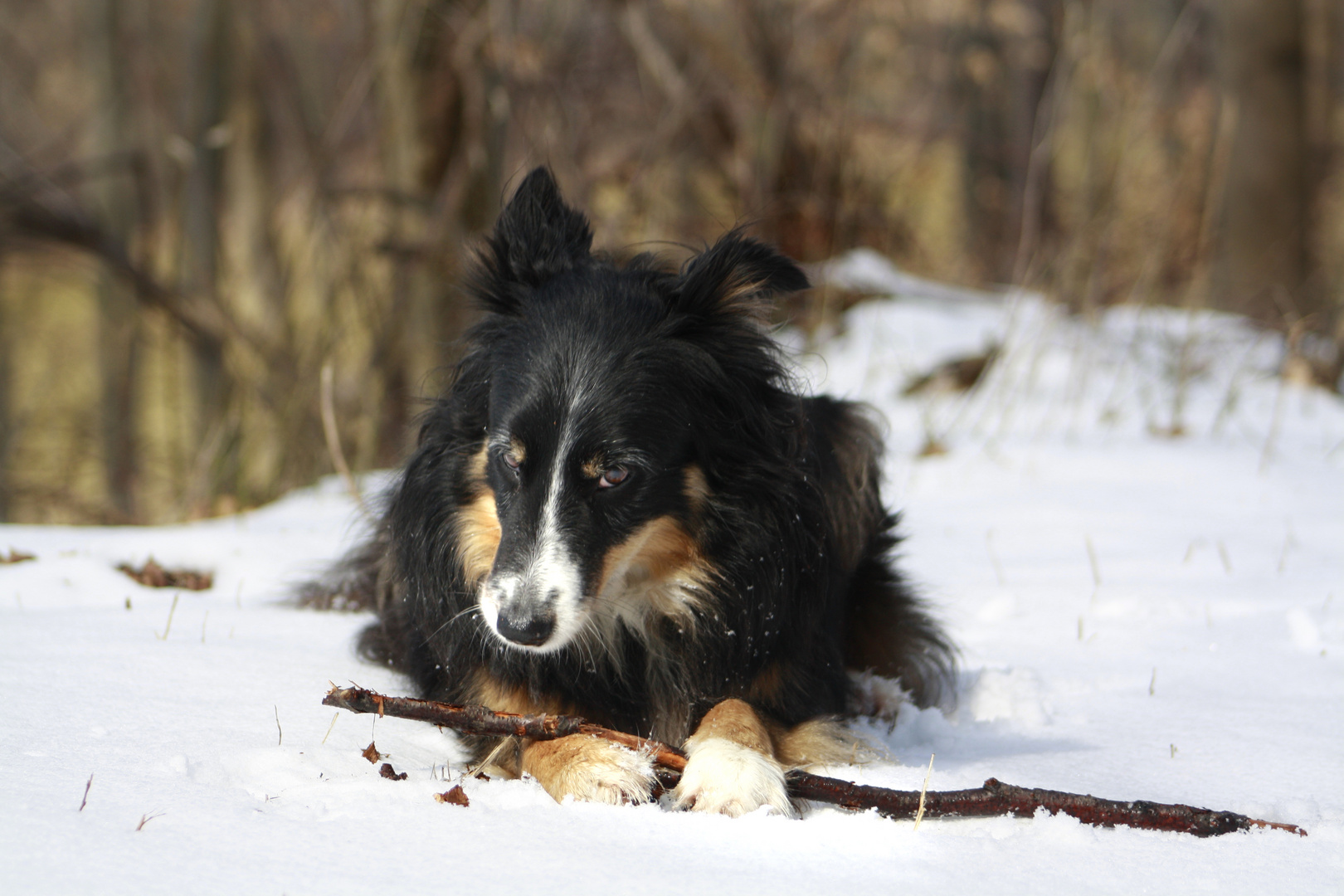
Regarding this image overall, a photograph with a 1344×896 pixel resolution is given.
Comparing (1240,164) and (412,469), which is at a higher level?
(1240,164)

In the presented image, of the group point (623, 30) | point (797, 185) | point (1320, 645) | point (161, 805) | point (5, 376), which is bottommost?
point (161, 805)

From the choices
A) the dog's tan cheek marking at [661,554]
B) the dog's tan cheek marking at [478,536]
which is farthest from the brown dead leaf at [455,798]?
the dog's tan cheek marking at [478,536]

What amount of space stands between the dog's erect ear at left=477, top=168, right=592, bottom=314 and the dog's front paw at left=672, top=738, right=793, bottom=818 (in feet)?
4.49

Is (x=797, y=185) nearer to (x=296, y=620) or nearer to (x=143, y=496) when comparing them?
(x=143, y=496)

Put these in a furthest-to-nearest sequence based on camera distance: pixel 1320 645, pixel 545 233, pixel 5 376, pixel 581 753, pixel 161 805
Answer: pixel 5 376 → pixel 1320 645 → pixel 545 233 → pixel 581 753 → pixel 161 805

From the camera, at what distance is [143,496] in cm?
999

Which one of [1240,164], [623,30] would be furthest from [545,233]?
[1240,164]

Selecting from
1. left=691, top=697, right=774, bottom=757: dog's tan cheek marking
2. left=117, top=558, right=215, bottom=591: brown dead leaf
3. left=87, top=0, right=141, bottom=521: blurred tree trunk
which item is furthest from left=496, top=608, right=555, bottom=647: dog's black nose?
left=87, top=0, right=141, bottom=521: blurred tree trunk

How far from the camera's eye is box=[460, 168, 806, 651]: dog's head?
2.62 m

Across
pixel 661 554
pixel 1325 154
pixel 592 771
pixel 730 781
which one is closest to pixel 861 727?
pixel 661 554

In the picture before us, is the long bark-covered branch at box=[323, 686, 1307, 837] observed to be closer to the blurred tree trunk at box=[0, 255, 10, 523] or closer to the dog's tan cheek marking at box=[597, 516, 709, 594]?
the dog's tan cheek marking at box=[597, 516, 709, 594]

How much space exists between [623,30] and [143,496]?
578 centimetres

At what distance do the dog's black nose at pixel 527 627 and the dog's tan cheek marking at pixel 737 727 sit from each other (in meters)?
0.43

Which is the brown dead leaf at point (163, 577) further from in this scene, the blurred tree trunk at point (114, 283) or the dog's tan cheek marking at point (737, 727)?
the blurred tree trunk at point (114, 283)
